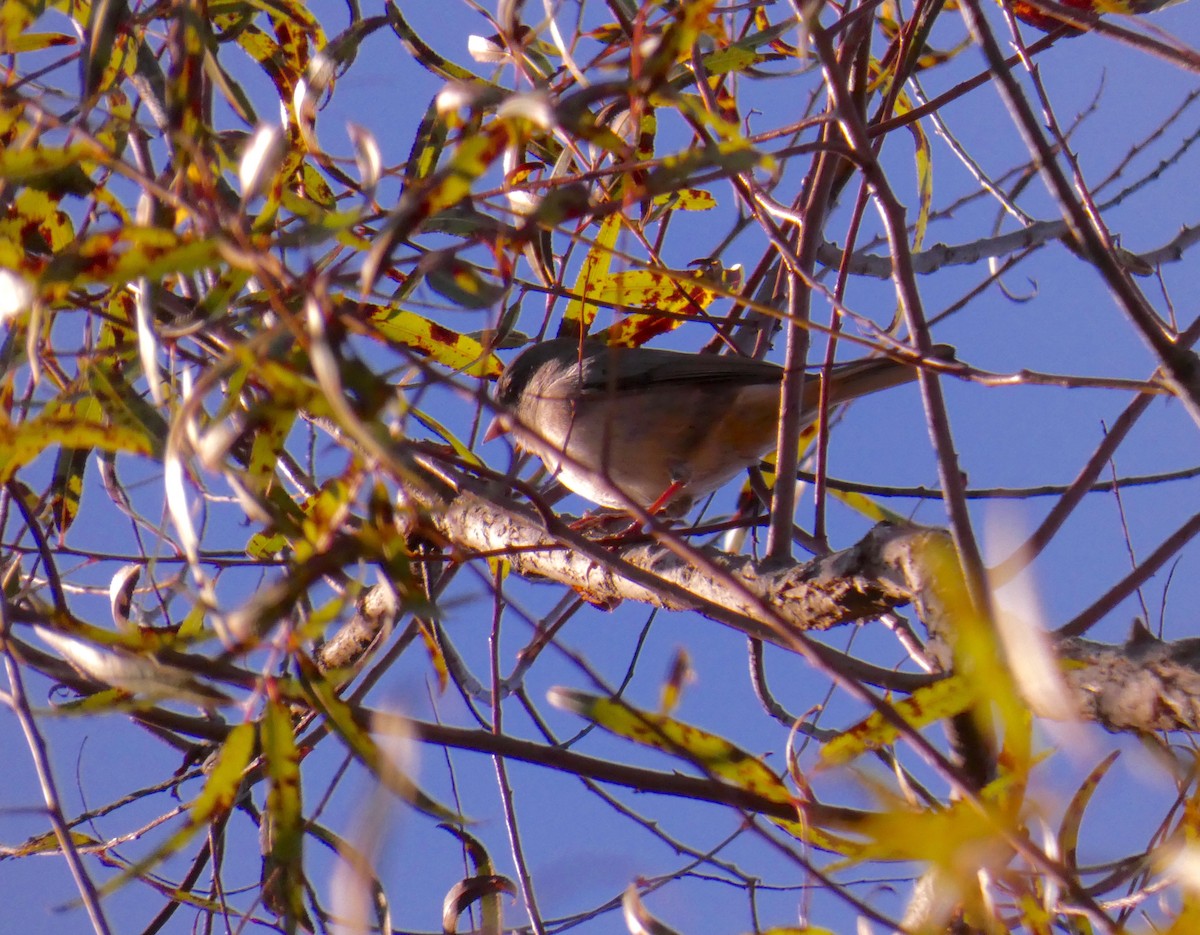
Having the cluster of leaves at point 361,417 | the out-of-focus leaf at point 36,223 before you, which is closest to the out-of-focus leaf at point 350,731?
the cluster of leaves at point 361,417

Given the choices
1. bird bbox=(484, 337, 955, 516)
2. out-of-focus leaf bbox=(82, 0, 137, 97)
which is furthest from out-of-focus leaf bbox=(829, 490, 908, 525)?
out-of-focus leaf bbox=(82, 0, 137, 97)

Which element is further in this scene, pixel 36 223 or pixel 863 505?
pixel 863 505

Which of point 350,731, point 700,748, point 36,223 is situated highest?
point 36,223

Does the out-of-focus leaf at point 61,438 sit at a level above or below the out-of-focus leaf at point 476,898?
above

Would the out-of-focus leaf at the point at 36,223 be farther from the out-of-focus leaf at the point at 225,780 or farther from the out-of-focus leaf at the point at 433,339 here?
the out-of-focus leaf at the point at 433,339

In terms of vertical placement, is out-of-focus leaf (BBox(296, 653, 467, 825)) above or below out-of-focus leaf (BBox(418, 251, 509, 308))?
below

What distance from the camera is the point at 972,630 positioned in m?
0.91

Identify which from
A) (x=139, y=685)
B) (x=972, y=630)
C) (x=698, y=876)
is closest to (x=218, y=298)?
(x=139, y=685)

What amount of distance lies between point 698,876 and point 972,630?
1.55 metres

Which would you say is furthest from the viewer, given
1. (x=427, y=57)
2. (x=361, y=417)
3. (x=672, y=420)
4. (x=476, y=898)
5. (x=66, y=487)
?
(x=672, y=420)

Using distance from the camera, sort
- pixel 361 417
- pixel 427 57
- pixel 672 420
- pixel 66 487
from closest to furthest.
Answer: pixel 361 417, pixel 66 487, pixel 427 57, pixel 672 420

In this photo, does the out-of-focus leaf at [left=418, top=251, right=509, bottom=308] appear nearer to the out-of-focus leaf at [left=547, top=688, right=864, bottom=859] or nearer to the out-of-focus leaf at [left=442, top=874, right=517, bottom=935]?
the out-of-focus leaf at [left=547, top=688, right=864, bottom=859]

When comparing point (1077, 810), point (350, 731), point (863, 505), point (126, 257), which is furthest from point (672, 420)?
point (126, 257)

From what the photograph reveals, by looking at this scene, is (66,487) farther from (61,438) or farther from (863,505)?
(863,505)
